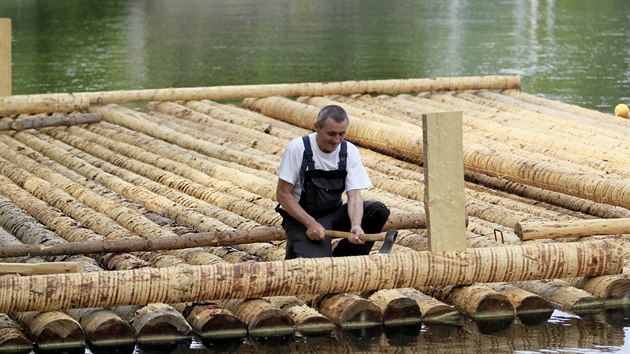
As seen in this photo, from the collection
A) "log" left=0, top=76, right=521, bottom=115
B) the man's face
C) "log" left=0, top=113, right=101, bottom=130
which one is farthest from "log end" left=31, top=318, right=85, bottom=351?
"log" left=0, top=76, right=521, bottom=115

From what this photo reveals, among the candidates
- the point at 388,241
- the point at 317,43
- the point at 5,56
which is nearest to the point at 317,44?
the point at 317,43

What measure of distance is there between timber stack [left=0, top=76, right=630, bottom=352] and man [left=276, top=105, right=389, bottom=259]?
0.36m

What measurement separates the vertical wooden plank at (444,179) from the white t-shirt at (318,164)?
491mm

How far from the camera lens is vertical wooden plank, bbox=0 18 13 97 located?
1872 cm

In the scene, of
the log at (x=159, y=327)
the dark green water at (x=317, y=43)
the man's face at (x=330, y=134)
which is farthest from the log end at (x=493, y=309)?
the dark green water at (x=317, y=43)

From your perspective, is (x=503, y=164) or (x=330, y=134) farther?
(x=503, y=164)

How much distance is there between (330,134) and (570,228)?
7.10ft

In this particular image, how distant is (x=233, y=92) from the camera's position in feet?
64.4

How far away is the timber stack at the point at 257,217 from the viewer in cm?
989

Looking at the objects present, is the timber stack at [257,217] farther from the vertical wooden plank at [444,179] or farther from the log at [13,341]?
the vertical wooden plank at [444,179]

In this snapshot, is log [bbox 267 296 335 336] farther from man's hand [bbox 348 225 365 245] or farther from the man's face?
the man's face

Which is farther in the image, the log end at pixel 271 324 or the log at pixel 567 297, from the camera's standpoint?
the log at pixel 567 297

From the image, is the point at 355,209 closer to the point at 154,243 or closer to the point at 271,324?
the point at 271,324

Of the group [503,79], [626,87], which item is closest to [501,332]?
[503,79]
